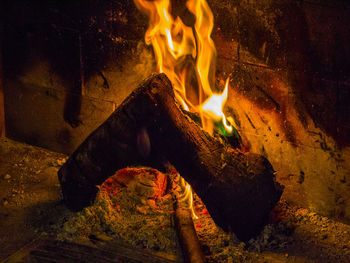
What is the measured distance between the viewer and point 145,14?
14.0ft

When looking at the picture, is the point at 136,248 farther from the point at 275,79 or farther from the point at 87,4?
the point at 87,4

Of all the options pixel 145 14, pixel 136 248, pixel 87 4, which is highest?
pixel 87 4

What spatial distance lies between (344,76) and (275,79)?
2.10 ft

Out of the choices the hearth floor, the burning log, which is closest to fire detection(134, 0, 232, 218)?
the burning log

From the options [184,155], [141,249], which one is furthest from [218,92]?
[141,249]

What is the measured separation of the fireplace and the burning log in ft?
0.06

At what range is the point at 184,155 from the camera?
3.49m

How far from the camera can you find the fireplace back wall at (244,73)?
366cm

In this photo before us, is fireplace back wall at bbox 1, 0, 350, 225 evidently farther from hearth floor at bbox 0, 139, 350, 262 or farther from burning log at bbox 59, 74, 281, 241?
burning log at bbox 59, 74, 281, 241

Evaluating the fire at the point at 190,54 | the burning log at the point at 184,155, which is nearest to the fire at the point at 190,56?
the fire at the point at 190,54

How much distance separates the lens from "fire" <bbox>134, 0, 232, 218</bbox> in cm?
407

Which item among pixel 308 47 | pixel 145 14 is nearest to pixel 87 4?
pixel 145 14

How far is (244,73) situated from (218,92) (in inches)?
14.3

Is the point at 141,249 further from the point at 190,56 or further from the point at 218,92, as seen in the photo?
the point at 190,56
